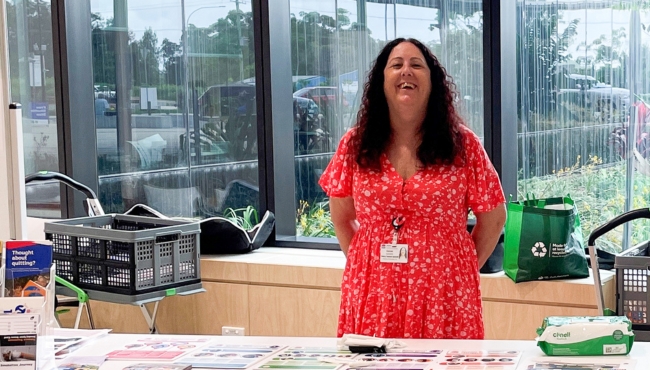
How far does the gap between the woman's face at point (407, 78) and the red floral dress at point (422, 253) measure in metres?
0.21

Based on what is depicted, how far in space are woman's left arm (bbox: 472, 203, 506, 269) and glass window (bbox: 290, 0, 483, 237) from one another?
53.6 inches

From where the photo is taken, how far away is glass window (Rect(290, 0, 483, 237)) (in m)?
4.58

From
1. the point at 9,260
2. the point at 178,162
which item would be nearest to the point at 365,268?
the point at 9,260

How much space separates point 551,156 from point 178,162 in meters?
2.23

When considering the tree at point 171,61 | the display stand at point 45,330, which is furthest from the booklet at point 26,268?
the tree at point 171,61

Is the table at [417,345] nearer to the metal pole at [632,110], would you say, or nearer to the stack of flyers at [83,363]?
the stack of flyers at [83,363]

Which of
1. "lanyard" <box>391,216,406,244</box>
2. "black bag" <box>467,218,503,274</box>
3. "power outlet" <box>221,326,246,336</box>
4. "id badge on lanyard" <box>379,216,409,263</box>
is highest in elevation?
"lanyard" <box>391,216,406,244</box>

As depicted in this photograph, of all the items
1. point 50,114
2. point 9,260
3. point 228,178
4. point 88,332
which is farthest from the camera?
point 50,114

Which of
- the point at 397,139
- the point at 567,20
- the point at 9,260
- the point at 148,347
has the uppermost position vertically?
the point at 567,20

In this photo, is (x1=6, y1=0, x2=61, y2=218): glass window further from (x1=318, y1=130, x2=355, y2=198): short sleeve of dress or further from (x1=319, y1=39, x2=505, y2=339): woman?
(x1=319, y1=39, x2=505, y2=339): woman

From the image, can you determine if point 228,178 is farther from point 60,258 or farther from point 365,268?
point 365,268

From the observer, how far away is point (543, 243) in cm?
384

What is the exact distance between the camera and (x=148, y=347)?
105 inches

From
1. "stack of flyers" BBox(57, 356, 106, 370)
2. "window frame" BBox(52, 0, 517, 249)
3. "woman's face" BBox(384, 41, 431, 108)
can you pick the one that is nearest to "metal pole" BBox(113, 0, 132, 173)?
"window frame" BBox(52, 0, 517, 249)
